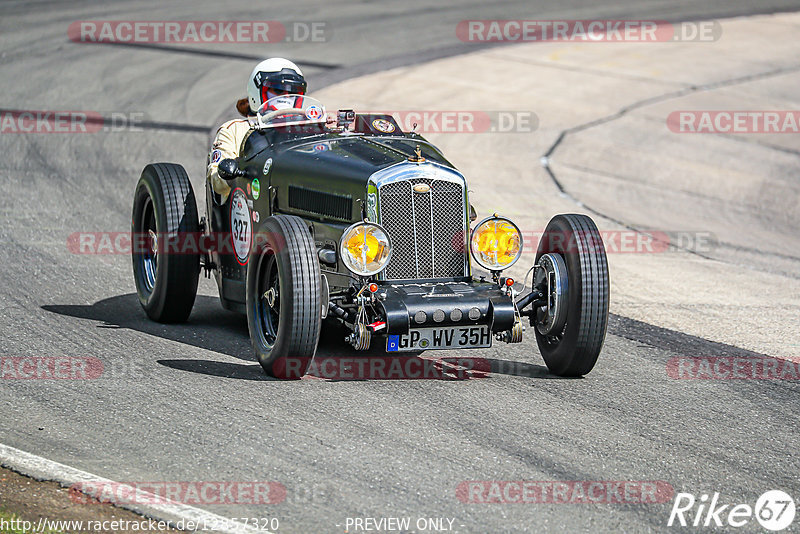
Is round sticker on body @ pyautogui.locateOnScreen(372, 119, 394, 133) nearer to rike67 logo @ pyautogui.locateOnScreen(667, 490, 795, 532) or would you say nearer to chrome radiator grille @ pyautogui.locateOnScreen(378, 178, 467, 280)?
chrome radiator grille @ pyautogui.locateOnScreen(378, 178, 467, 280)

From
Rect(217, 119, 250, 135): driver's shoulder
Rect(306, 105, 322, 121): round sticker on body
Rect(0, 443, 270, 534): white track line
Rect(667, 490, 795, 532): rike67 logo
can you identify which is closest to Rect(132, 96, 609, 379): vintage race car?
Rect(306, 105, 322, 121): round sticker on body

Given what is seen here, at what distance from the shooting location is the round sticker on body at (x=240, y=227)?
848 cm

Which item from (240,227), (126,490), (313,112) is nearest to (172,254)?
(240,227)

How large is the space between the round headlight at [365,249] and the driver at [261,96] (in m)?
1.99

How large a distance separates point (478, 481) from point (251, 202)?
11.5 feet

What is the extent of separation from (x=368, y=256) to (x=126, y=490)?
94.9 inches

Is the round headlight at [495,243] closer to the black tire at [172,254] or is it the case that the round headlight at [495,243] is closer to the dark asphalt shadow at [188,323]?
the dark asphalt shadow at [188,323]

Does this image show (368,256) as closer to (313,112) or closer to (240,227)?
(240,227)

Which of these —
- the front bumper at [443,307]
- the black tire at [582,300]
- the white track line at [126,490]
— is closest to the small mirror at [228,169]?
the front bumper at [443,307]

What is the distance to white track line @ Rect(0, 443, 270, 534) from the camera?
5176 mm

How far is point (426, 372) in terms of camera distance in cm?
763

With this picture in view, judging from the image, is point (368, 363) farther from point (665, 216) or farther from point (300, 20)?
point (300, 20)

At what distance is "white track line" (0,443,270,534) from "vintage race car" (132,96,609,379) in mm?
1745

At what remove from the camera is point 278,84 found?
9172 mm
